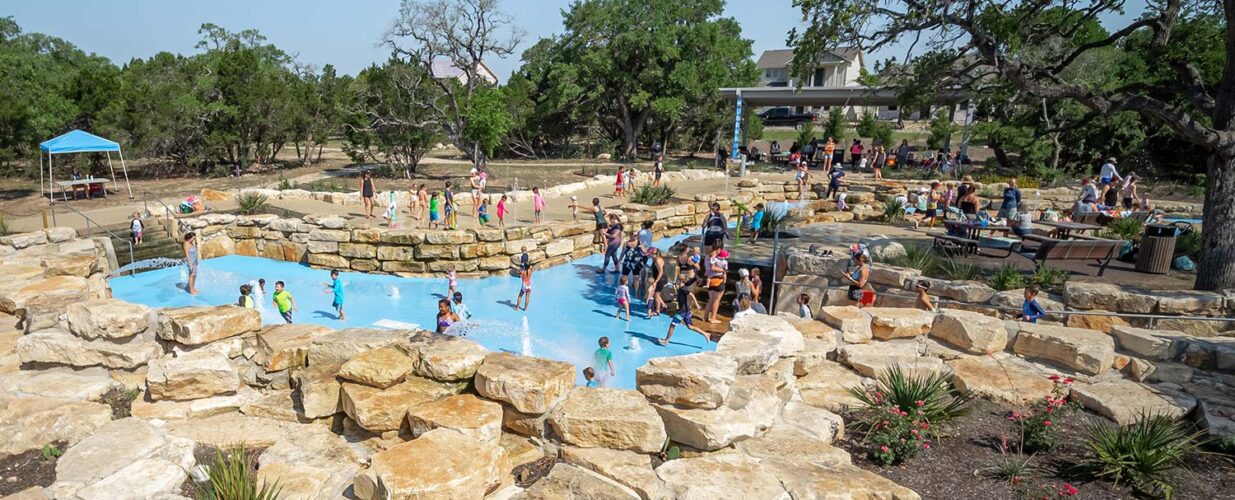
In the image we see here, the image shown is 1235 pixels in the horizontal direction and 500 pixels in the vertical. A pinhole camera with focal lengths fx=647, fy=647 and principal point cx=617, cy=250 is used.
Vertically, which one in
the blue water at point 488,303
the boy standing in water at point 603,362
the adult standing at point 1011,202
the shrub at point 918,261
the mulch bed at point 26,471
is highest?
the adult standing at point 1011,202

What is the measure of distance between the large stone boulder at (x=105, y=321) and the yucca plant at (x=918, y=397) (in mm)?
6033

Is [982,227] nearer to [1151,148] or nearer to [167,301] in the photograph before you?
[167,301]

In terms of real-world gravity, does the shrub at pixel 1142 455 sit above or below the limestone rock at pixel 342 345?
below

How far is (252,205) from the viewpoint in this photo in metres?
17.2

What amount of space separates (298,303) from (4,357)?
7461 mm

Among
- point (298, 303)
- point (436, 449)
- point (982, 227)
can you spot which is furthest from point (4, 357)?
point (982, 227)

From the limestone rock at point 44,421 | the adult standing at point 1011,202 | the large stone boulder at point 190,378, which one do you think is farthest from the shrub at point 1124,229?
the limestone rock at point 44,421

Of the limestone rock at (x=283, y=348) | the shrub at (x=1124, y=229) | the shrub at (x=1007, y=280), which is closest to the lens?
the limestone rock at (x=283, y=348)

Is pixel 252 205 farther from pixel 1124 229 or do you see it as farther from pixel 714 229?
pixel 1124 229

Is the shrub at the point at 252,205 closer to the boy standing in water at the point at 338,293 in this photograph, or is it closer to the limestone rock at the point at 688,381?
the boy standing in water at the point at 338,293

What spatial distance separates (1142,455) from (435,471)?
441 centimetres

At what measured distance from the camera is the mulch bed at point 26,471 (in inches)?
148

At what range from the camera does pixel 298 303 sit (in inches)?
501

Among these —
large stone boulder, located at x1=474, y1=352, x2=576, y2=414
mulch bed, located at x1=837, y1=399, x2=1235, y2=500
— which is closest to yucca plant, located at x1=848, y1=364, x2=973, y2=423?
mulch bed, located at x1=837, y1=399, x2=1235, y2=500
